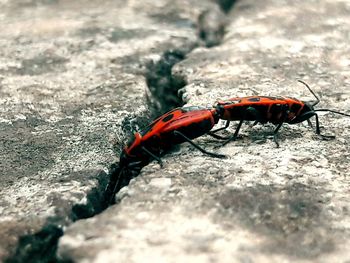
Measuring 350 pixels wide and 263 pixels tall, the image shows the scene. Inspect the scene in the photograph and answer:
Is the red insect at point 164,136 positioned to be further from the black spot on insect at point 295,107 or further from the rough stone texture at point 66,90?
the black spot on insect at point 295,107

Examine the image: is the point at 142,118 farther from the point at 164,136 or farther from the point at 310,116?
the point at 310,116

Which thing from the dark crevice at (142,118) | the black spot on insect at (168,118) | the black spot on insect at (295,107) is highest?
the black spot on insect at (168,118)

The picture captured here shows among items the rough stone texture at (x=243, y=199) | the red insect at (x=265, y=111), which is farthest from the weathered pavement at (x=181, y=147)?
the red insect at (x=265, y=111)

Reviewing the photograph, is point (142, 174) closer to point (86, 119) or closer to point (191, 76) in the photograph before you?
point (86, 119)

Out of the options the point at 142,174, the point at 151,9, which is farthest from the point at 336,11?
the point at 142,174

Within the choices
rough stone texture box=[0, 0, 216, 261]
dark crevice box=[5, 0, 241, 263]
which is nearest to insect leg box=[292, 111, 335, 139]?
dark crevice box=[5, 0, 241, 263]

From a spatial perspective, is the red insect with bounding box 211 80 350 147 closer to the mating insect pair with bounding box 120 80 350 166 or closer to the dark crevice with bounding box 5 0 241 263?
the mating insect pair with bounding box 120 80 350 166
